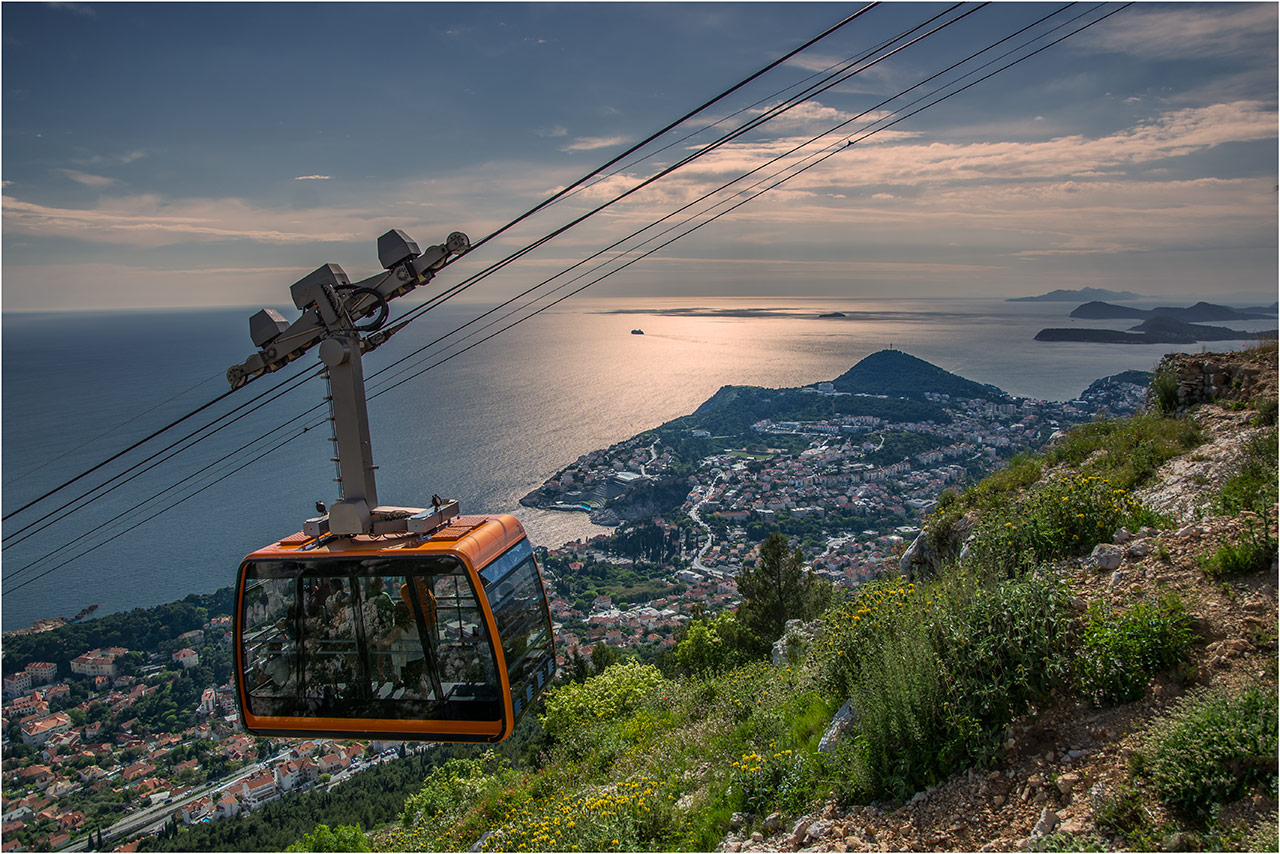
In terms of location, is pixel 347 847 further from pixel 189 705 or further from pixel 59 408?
pixel 59 408

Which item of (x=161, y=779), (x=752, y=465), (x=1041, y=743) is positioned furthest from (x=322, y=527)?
(x=752, y=465)

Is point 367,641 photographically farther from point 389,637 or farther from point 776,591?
point 776,591

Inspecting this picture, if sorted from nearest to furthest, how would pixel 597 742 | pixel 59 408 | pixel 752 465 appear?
pixel 597 742
pixel 752 465
pixel 59 408

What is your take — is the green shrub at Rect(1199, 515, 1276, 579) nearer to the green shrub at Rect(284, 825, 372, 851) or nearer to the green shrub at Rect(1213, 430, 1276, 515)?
the green shrub at Rect(1213, 430, 1276, 515)

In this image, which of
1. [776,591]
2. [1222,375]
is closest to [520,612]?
[1222,375]

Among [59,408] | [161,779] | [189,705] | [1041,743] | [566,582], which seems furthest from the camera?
[59,408]
